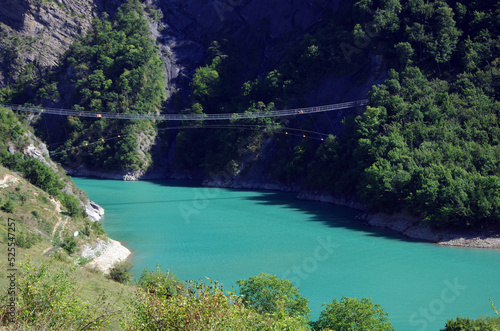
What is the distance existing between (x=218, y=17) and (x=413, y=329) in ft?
151

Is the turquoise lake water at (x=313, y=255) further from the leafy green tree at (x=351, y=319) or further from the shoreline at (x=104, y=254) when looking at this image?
the leafy green tree at (x=351, y=319)

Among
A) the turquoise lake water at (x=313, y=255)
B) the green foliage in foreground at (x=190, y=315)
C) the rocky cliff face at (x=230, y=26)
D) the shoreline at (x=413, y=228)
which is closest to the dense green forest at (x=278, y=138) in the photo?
the green foliage in foreground at (x=190, y=315)

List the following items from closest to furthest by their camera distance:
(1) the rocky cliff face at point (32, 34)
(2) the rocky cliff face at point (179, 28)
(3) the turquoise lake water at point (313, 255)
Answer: (3) the turquoise lake water at point (313, 255) → (2) the rocky cliff face at point (179, 28) → (1) the rocky cliff face at point (32, 34)

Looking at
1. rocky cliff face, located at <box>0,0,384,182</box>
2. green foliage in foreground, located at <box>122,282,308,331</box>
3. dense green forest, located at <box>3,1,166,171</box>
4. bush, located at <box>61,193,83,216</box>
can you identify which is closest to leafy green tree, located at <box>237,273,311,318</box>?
green foliage in foreground, located at <box>122,282,308,331</box>

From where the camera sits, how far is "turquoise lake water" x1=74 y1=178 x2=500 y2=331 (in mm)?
14781

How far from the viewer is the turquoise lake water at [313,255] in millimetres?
14781

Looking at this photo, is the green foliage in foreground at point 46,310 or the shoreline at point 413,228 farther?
the shoreline at point 413,228

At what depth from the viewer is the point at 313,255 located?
19.5 metres

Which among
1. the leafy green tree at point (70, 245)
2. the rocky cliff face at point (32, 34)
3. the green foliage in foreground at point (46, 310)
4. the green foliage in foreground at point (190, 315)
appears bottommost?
the leafy green tree at point (70, 245)

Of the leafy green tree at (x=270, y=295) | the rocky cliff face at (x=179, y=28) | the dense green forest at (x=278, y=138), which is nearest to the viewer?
the dense green forest at (x=278, y=138)

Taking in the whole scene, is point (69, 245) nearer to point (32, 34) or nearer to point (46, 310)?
point (46, 310)

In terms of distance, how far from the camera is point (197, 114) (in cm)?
4275

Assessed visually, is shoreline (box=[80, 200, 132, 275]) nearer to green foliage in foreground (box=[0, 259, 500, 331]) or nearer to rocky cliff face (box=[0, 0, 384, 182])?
green foliage in foreground (box=[0, 259, 500, 331])

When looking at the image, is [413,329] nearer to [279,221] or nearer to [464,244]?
[464,244]
